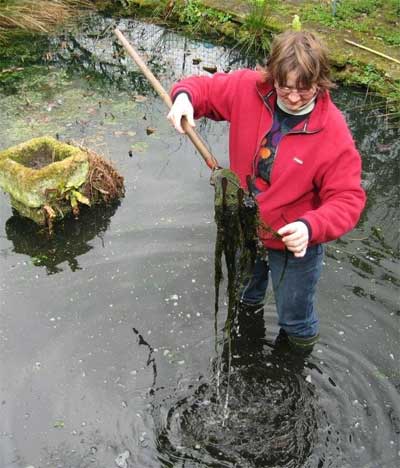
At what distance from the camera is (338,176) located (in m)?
2.62

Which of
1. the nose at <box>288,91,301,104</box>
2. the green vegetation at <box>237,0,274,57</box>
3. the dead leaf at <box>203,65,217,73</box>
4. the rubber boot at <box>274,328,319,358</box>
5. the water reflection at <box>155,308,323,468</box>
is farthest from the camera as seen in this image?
the green vegetation at <box>237,0,274,57</box>

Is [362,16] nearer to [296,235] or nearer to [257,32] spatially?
[257,32]

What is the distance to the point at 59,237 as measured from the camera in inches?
184

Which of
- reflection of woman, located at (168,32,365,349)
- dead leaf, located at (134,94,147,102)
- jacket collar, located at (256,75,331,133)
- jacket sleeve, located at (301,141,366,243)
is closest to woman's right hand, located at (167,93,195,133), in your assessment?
reflection of woman, located at (168,32,365,349)

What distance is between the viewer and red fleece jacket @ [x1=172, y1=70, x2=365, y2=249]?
102 inches

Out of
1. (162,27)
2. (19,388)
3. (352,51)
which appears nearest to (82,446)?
(19,388)

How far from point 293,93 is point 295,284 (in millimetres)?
1094

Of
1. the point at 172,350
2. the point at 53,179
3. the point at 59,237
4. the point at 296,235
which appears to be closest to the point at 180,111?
the point at 296,235

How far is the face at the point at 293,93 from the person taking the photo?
2.49m

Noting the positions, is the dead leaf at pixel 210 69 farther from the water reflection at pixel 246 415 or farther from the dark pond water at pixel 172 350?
the water reflection at pixel 246 415

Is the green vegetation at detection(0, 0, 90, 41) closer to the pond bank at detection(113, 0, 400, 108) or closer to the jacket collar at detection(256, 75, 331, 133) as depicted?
the pond bank at detection(113, 0, 400, 108)

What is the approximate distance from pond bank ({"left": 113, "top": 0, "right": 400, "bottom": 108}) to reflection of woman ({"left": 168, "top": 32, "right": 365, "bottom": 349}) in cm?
422

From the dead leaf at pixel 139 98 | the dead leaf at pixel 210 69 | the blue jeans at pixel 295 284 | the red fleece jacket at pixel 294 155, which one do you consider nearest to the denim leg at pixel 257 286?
the blue jeans at pixel 295 284

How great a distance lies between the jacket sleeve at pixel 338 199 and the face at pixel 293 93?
0.30m
